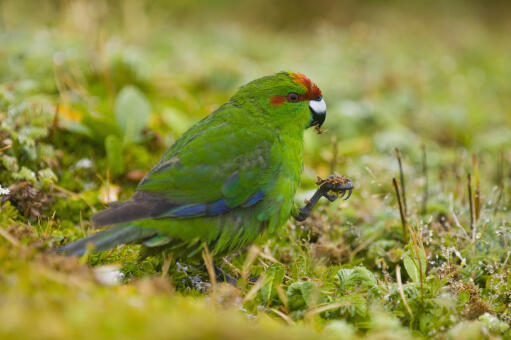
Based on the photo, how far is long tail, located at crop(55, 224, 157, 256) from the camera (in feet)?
8.11

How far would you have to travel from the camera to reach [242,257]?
134 inches

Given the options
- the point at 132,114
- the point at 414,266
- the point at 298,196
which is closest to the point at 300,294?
the point at 414,266

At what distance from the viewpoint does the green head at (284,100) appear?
339cm

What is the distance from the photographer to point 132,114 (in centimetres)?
437

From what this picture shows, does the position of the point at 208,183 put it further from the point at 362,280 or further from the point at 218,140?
the point at 362,280

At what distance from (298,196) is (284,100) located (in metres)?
0.86

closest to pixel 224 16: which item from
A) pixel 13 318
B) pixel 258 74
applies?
pixel 258 74

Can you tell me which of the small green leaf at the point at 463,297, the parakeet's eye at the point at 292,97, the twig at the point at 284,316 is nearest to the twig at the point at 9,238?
the twig at the point at 284,316

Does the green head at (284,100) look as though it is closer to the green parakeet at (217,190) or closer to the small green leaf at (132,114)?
the green parakeet at (217,190)

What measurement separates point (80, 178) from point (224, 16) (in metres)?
8.12

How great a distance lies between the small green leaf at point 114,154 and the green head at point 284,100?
1.09 metres

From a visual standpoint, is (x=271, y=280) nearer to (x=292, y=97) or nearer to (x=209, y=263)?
(x=209, y=263)

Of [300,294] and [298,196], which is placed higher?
[298,196]

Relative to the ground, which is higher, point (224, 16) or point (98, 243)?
point (224, 16)
